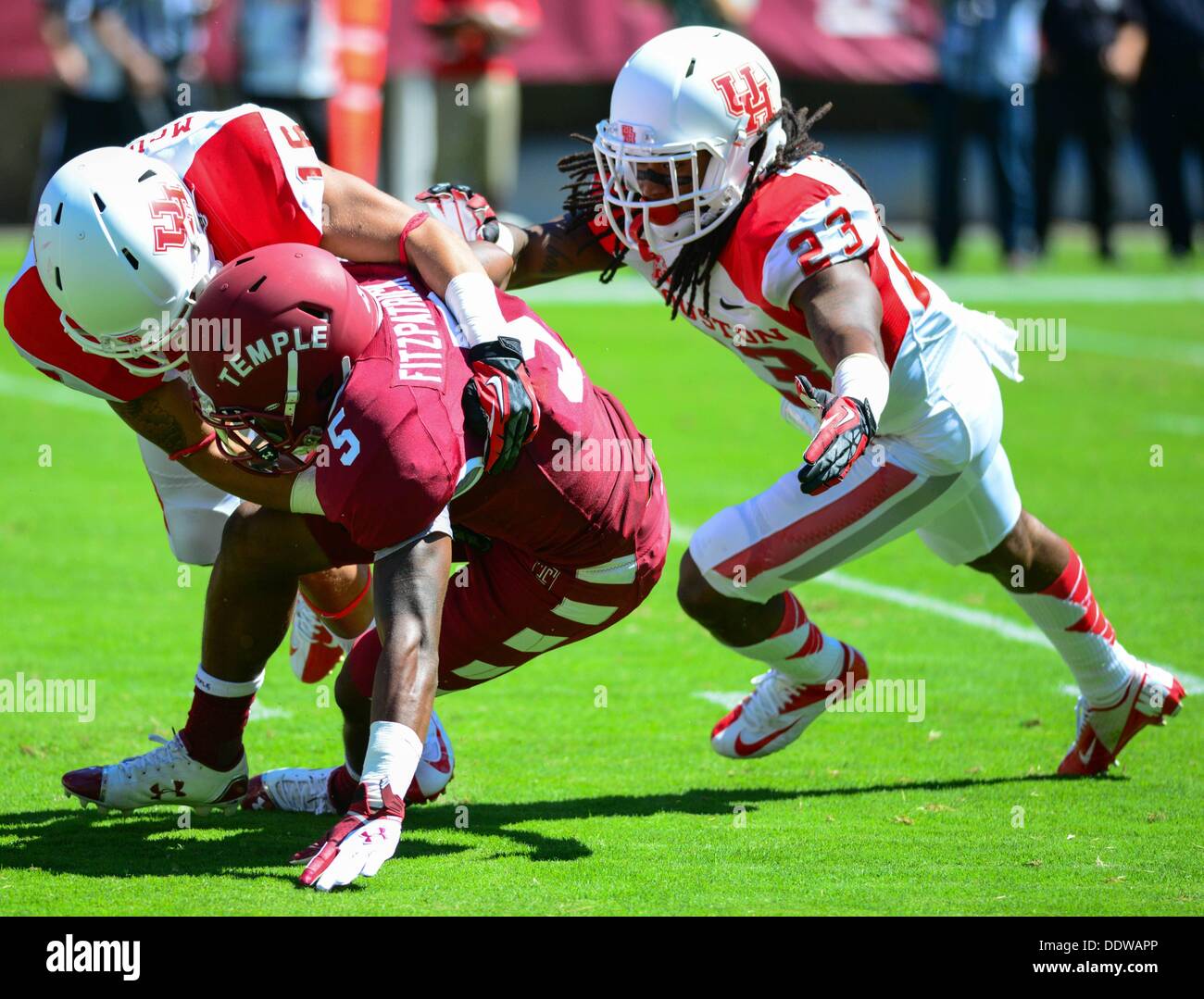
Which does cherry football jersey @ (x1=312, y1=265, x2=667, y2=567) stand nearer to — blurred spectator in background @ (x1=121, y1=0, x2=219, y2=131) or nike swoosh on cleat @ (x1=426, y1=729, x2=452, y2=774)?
nike swoosh on cleat @ (x1=426, y1=729, x2=452, y2=774)

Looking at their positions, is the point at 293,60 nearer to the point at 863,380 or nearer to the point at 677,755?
the point at 677,755

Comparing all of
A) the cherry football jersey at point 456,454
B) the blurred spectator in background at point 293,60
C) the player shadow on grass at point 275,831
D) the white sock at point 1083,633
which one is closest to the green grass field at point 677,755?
the player shadow on grass at point 275,831

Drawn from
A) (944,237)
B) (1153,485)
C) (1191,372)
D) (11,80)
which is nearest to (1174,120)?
(944,237)

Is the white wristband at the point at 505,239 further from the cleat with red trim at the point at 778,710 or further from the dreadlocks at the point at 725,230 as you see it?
the cleat with red trim at the point at 778,710

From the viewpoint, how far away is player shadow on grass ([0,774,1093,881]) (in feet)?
12.2

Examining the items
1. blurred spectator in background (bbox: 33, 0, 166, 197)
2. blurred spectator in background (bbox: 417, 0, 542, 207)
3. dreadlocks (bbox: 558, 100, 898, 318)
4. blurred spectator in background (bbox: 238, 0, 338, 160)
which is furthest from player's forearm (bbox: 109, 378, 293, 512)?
blurred spectator in background (bbox: 33, 0, 166, 197)

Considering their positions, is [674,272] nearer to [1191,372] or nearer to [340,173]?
[340,173]

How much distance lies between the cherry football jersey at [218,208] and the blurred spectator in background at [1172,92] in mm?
11093

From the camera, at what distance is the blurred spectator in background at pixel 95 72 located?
13164 mm

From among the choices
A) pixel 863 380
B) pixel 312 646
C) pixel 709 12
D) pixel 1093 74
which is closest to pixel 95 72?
pixel 709 12

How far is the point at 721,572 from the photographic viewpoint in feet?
14.0

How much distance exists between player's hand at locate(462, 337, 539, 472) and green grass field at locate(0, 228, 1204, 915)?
87 cm

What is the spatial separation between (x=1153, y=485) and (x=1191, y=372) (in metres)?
2.96

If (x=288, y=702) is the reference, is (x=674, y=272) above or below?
above
